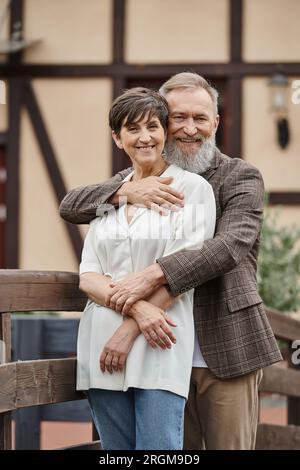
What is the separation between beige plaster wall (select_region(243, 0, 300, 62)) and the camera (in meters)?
9.38

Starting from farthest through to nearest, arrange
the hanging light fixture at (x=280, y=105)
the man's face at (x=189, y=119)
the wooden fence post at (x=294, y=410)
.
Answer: the hanging light fixture at (x=280, y=105) < the wooden fence post at (x=294, y=410) < the man's face at (x=189, y=119)

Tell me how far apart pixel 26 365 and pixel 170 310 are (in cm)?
52

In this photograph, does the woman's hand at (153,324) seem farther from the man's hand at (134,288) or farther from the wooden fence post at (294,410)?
the wooden fence post at (294,410)

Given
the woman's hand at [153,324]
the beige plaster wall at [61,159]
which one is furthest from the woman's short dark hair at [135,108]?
the beige plaster wall at [61,159]

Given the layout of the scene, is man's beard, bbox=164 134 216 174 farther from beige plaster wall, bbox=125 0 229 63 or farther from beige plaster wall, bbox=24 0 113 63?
beige plaster wall, bbox=24 0 113 63

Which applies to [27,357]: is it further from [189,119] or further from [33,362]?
[189,119]

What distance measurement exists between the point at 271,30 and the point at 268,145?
1080 mm

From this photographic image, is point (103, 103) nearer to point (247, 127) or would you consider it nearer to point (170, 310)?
point (247, 127)

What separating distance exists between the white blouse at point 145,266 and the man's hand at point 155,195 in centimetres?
2

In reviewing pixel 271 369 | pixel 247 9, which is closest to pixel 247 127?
pixel 247 9

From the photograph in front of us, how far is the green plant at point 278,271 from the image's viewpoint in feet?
26.0

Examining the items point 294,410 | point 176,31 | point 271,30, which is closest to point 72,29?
point 176,31

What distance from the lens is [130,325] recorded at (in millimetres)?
2963

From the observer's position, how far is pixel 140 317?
2.94m
